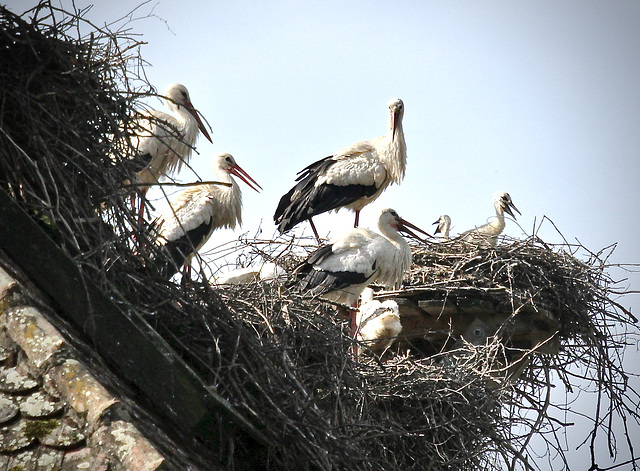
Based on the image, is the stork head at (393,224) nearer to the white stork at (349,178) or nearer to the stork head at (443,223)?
the white stork at (349,178)

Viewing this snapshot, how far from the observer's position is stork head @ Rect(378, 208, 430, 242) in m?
7.33

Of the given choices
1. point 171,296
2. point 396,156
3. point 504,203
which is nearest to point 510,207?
point 504,203

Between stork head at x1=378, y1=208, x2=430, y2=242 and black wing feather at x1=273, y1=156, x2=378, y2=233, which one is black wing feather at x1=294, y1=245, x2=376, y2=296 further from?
black wing feather at x1=273, y1=156, x2=378, y2=233

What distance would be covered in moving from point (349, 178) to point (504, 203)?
172 centimetres

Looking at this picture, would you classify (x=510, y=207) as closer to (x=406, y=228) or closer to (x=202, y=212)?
(x=406, y=228)

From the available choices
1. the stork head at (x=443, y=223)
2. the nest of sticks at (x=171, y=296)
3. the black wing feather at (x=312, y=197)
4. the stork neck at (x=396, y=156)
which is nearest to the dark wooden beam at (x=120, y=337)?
the nest of sticks at (x=171, y=296)

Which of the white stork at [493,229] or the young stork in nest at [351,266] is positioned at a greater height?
the white stork at [493,229]

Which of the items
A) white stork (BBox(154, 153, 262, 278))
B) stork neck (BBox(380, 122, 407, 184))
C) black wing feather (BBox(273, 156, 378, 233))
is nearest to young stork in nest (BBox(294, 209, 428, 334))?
white stork (BBox(154, 153, 262, 278))

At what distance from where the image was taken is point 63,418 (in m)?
2.40

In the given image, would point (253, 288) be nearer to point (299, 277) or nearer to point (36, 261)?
point (36, 261)

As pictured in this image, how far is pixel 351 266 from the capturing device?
6.69 meters

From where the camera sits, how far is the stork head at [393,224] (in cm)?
733

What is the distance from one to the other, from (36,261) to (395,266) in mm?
4108

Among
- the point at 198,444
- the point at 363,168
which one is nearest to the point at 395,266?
the point at 363,168
